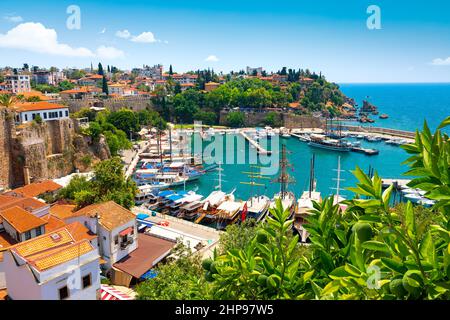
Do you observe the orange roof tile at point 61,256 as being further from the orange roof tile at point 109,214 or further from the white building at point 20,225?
the orange roof tile at point 109,214

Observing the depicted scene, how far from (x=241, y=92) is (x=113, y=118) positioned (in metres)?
25.8

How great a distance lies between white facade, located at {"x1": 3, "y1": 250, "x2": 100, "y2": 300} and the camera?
631 cm

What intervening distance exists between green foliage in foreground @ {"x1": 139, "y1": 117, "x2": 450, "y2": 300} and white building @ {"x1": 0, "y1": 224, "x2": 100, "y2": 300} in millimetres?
5469

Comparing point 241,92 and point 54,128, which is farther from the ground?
point 241,92

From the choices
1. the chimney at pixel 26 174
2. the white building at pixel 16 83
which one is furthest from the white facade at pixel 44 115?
the white building at pixel 16 83

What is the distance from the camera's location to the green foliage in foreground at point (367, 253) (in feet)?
4.42

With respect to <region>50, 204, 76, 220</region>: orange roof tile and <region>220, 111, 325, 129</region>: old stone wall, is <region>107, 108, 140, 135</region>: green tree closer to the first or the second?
<region>220, 111, 325, 129</region>: old stone wall

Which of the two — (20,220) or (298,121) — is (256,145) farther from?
(20,220)

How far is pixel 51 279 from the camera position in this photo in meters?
6.28

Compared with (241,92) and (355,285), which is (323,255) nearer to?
(355,285)

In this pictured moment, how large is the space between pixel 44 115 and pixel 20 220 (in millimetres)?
13698

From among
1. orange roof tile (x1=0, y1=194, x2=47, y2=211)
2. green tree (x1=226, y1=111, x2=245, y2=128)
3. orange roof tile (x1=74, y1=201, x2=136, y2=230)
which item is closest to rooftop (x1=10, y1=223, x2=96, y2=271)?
orange roof tile (x1=74, y1=201, x2=136, y2=230)
